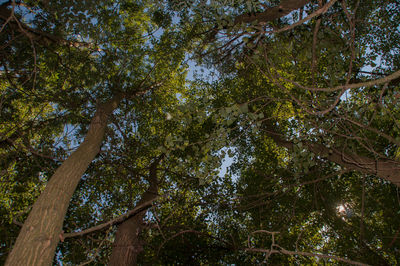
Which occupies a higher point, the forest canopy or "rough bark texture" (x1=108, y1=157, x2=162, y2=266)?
the forest canopy

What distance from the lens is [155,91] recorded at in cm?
949

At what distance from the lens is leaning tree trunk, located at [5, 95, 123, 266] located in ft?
7.83

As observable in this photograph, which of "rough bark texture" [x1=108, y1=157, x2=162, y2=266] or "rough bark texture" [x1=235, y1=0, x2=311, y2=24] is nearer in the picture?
"rough bark texture" [x1=235, y1=0, x2=311, y2=24]

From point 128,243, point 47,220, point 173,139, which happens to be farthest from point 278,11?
point 128,243

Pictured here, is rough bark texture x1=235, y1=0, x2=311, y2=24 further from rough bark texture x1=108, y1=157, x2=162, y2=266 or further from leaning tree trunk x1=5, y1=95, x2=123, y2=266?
rough bark texture x1=108, y1=157, x2=162, y2=266

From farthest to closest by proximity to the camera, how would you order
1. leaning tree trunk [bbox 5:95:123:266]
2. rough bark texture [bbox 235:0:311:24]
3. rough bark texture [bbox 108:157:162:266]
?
rough bark texture [bbox 108:157:162:266], rough bark texture [bbox 235:0:311:24], leaning tree trunk [bbox 5:95:123:266]

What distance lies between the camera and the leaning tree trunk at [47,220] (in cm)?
239

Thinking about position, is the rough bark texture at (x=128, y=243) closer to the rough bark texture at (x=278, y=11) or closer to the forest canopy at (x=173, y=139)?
the forest canopy at (x=173, y=139)

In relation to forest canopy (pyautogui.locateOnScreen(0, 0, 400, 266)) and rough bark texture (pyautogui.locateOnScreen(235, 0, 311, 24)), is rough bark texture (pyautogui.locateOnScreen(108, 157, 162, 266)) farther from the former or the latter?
rough bark texture (pyautogui.locateOnScreen(235, 0, 311, 24))

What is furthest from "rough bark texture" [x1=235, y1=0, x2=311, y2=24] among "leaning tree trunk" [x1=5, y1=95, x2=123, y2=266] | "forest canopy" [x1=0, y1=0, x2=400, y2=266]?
"leaning tree trunk" [x1=5, y1=95, x2=123, y2=266]

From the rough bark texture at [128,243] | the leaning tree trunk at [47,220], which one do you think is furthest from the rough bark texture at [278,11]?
the rough bark texture at [128,243]

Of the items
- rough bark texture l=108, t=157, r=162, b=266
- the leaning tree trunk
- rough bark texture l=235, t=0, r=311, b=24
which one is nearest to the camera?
the leaning tree trunk

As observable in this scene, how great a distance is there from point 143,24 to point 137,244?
979 cm

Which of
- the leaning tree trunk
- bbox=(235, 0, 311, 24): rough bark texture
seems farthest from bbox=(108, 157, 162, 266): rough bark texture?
bbox=(235, 0, 311, 24): rough bark texture
